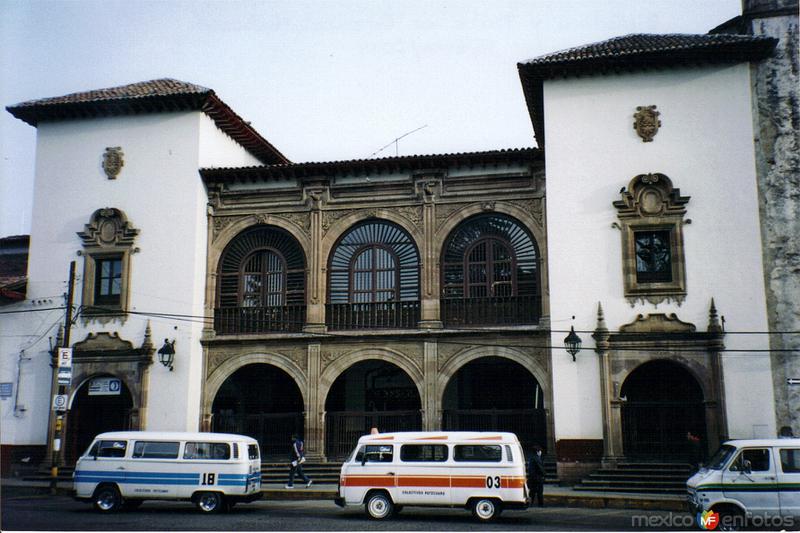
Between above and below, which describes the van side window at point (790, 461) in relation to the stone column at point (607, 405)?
below

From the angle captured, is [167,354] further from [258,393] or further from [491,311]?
[491,311]

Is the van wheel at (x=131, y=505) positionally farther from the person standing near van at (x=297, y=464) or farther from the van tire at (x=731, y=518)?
the van tire at (x=731, y=518)

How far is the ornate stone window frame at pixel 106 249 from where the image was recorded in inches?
985

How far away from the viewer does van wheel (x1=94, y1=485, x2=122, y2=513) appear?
59.9 feet

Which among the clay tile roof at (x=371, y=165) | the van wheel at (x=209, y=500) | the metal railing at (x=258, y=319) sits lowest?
the van wheel at (x=209, y=500)

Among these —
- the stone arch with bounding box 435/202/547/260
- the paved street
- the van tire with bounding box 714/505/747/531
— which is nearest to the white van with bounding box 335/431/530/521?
the paved street

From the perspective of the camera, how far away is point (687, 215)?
21828mm

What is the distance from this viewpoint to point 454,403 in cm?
2578

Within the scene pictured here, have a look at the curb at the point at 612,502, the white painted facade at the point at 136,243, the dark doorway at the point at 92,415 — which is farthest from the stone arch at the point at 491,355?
the dark doorway at the point at 92,415

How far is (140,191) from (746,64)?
1742 cm

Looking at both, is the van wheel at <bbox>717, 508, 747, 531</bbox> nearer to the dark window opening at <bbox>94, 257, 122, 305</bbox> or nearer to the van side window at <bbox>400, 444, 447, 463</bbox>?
the van side window at <bbox>400, 444, 447, 463</bbox>

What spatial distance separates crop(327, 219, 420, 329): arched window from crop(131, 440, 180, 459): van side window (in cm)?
694

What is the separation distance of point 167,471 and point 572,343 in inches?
406

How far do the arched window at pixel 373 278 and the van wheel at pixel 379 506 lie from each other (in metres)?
7.56
